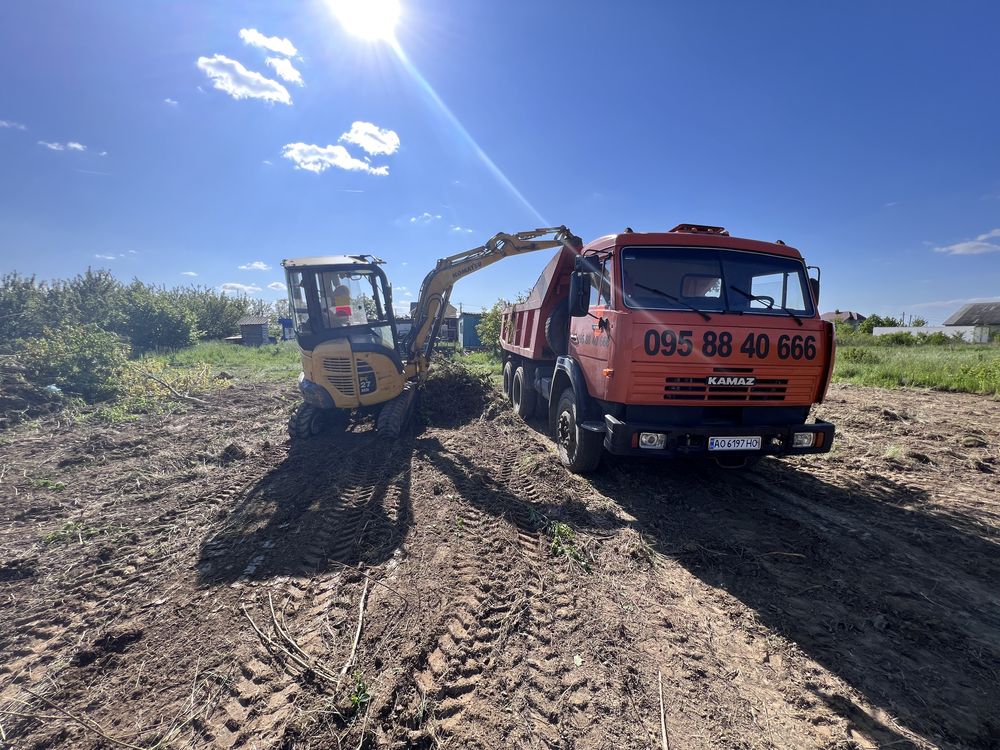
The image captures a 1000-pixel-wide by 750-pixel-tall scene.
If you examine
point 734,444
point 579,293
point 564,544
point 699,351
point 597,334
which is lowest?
point 564,544

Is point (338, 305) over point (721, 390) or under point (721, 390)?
over

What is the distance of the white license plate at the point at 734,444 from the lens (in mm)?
4082

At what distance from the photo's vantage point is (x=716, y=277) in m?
4.56

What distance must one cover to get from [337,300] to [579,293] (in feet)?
14.7

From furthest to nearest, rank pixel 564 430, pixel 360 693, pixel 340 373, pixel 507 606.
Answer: pixel 340 373
pixel 564 430
pixel 507 606
pixel 360 693

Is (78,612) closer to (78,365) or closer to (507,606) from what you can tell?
(507,606)

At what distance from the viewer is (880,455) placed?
573cm

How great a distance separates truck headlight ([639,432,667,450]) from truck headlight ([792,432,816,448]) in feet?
4.59

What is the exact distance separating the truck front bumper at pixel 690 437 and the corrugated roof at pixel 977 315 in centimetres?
A: 5244

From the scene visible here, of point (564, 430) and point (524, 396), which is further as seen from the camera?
point (524, 396)

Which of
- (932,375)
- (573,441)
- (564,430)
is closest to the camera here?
(573,441)

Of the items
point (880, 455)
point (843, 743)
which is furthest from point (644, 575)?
point (880, 455)

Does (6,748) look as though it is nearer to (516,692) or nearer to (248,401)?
(516,692)

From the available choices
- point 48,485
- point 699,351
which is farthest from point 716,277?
point 48,485
